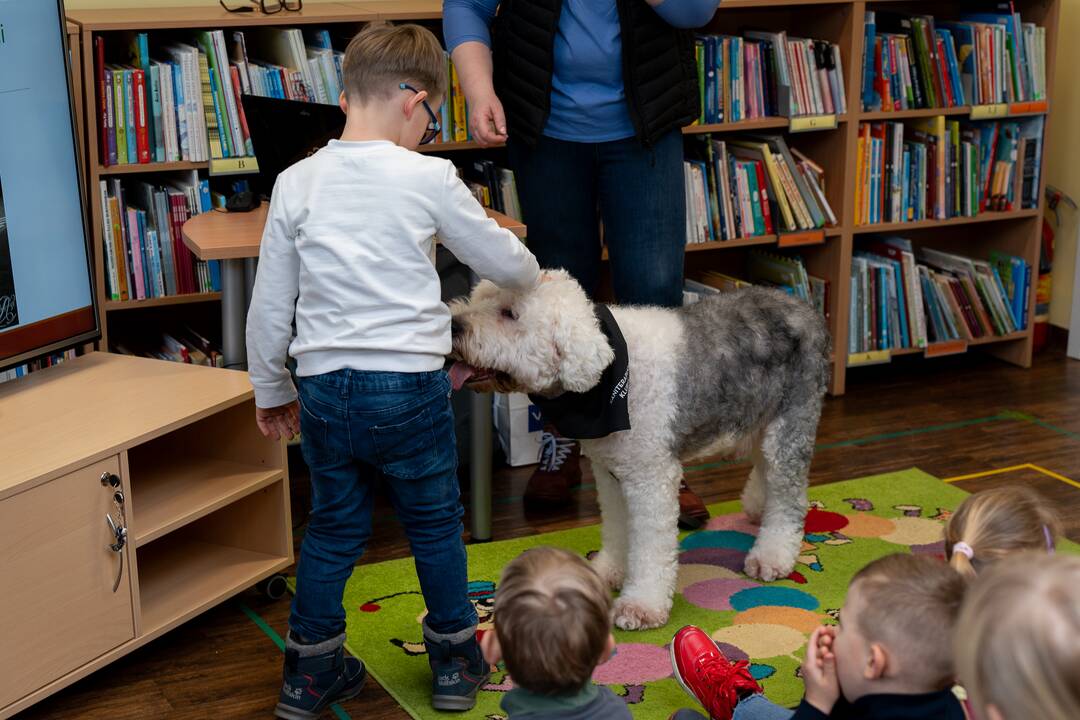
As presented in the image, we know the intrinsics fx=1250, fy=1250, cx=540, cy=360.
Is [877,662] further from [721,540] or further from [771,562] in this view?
[721,540]

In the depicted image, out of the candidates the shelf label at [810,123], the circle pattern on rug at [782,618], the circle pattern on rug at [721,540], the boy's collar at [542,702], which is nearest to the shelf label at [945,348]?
the shelf label at [810,123]

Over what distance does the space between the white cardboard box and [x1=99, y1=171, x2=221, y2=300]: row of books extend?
0.88 metres

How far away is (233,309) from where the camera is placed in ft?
9.36

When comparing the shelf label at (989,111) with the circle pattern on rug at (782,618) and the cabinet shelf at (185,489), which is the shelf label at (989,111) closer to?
the circle pattern on rug at (782,618)

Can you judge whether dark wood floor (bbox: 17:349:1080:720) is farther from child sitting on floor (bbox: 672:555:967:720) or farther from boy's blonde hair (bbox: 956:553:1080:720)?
boy's blonde hair (bbox: 956:553:1080:720)

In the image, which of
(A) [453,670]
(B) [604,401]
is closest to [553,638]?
(A) [453,670]

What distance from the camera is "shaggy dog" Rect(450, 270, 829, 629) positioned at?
7.75 feet

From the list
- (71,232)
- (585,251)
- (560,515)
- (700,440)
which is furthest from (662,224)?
(71,232)

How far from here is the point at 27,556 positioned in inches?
86.2

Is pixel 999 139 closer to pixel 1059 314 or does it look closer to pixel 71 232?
pixel 1059 314

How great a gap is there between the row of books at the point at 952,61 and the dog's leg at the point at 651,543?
6.90 ft

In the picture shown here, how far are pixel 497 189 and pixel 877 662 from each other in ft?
7.55

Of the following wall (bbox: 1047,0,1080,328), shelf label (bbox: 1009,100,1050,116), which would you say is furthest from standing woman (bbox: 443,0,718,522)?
wall (bbox: 1047,0,1080,328)

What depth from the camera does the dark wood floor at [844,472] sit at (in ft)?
7.91
